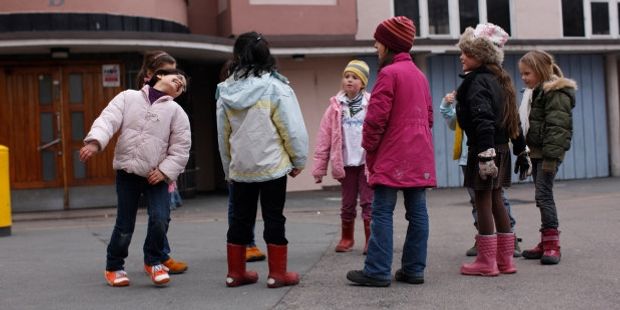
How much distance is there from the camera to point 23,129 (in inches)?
525

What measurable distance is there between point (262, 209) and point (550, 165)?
2.61 m

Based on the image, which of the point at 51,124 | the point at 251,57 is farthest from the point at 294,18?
the point at 251,57

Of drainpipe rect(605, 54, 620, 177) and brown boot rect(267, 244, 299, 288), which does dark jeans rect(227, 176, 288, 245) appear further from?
drainpipe rect(605, 54, 620, 177)

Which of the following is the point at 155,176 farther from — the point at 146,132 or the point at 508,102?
the point at 508,102

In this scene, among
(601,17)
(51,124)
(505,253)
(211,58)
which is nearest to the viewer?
(505,253)

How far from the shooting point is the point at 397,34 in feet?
18.9

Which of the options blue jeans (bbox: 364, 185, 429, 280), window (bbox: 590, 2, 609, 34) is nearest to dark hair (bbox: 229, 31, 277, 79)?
blue jeans (bbox: 364, 185, 429, 280)

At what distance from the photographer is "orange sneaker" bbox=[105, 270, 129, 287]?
588cm

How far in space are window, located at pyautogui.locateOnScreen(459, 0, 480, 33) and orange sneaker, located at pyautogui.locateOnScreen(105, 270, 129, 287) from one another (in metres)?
13.0

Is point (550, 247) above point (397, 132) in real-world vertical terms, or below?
below

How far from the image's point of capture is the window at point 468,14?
17359 millimetres

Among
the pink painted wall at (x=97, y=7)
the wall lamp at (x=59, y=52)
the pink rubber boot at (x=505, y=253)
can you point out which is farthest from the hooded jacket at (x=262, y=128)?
the pink painted wall at (x=97, y=7)

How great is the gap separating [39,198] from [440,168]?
8.35 metres

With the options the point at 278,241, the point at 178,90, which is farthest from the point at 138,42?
the point at 278,241
